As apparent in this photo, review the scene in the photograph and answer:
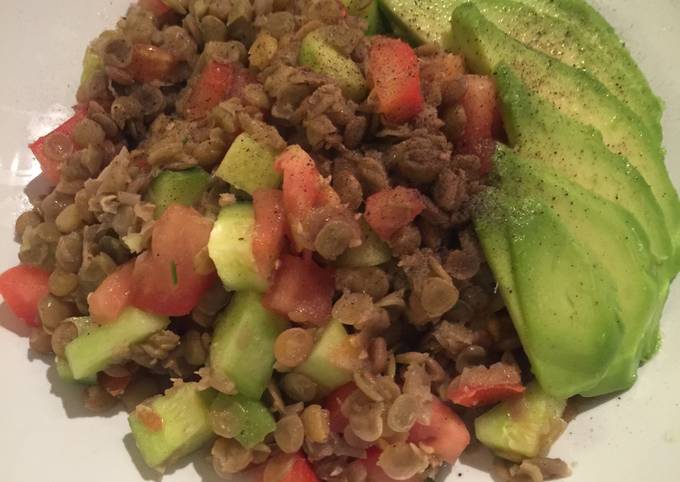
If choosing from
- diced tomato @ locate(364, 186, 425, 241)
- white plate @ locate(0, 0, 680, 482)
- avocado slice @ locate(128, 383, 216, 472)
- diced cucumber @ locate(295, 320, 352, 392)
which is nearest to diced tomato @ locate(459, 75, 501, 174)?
diced tomato @ locate(364, 186, 425, 241)

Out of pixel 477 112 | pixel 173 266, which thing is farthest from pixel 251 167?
pixel 477 112

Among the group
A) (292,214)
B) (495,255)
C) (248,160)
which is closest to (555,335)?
(495,255)

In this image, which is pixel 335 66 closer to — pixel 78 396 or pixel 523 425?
pixel 523 425

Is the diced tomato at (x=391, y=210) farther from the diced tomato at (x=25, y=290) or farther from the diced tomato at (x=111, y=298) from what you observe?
the diced tomato at (x=25, y=290)

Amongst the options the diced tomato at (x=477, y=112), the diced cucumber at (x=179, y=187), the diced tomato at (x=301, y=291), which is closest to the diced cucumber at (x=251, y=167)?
the diced cucumber at (x=179, y=187)

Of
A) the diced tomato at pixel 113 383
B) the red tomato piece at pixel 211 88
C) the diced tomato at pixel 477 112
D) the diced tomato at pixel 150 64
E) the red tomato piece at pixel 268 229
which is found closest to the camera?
the red tomato piece at pixel 268 229

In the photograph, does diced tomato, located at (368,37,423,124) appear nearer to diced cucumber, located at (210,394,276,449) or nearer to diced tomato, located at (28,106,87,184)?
diced cucumber, located at (210,394,276,449)

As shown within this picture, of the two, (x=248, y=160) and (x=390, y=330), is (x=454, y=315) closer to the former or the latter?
(x=390, y=330)
